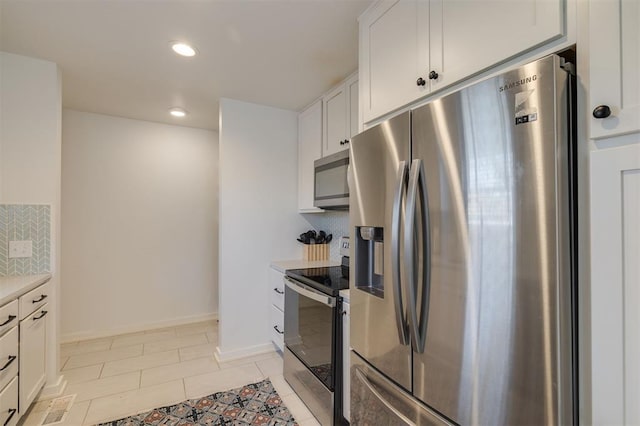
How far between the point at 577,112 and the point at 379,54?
98cm

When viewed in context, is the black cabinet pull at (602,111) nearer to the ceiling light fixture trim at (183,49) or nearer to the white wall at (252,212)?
the ceiling light fixture trim at (183,49)

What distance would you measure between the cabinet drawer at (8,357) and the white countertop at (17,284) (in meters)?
0.20

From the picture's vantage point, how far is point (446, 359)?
100 centimetres

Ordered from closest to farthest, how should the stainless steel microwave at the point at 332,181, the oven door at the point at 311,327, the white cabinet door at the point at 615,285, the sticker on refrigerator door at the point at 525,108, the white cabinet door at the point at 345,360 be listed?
the white cabinet door at the point at 615,285, the sticker on refrigerator door at the point at 525,108, the white cabinet door at the point at 345,360, the oven door at the point at 311,327, the stainless steel microwave at the point at 332,181

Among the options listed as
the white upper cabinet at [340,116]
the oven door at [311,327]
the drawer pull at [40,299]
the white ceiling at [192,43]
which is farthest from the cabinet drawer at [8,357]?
the white upper cabinet at [340,116]

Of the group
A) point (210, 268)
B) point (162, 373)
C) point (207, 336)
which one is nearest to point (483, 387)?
point (162, 373)

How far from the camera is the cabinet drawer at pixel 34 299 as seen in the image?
1820 millimetres

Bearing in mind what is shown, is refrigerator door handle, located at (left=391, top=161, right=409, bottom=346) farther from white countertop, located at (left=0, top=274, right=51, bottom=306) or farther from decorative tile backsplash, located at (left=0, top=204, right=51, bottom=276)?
decorative tile backsplash, located at (left=0, top=204, right=51, bottom=276)

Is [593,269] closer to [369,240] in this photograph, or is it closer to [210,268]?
[369,240]

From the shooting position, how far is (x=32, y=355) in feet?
6.37

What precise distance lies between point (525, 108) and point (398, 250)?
597 millimetres

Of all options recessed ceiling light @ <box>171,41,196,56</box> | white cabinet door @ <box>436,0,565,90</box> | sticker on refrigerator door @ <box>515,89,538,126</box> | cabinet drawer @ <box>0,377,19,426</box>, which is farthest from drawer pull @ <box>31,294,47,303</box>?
sticker on refrigerator door @ <box>515,89,538,126</box>

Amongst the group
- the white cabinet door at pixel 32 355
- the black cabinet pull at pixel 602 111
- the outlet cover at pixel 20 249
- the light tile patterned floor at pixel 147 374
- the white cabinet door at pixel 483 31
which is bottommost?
the light tile patterned floor at pixel 147 374

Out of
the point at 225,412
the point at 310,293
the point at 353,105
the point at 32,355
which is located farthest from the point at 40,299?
the point at 353,105
